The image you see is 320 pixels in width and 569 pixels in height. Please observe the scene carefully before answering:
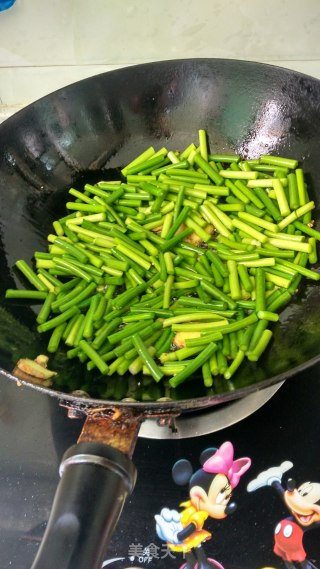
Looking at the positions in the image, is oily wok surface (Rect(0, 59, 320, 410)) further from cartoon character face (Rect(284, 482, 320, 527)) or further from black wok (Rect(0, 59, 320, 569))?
cartoon character face (Rect(284, 482, 320, 527))

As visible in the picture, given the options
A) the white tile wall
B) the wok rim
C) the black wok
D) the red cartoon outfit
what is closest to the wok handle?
the wok rim

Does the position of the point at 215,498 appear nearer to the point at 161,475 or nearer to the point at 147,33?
the point at 161,475

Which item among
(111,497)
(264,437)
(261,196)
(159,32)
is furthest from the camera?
(159,32)

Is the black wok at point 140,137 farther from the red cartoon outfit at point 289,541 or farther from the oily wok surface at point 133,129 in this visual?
the red cartoon outfit at point 289,541

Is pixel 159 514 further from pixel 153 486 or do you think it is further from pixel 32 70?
pixel 32 70

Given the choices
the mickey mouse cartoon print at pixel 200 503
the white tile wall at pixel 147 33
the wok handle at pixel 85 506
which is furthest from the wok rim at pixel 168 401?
the white tile wall at pixel 147 33

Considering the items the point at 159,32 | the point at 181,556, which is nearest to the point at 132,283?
the point at 181,556
